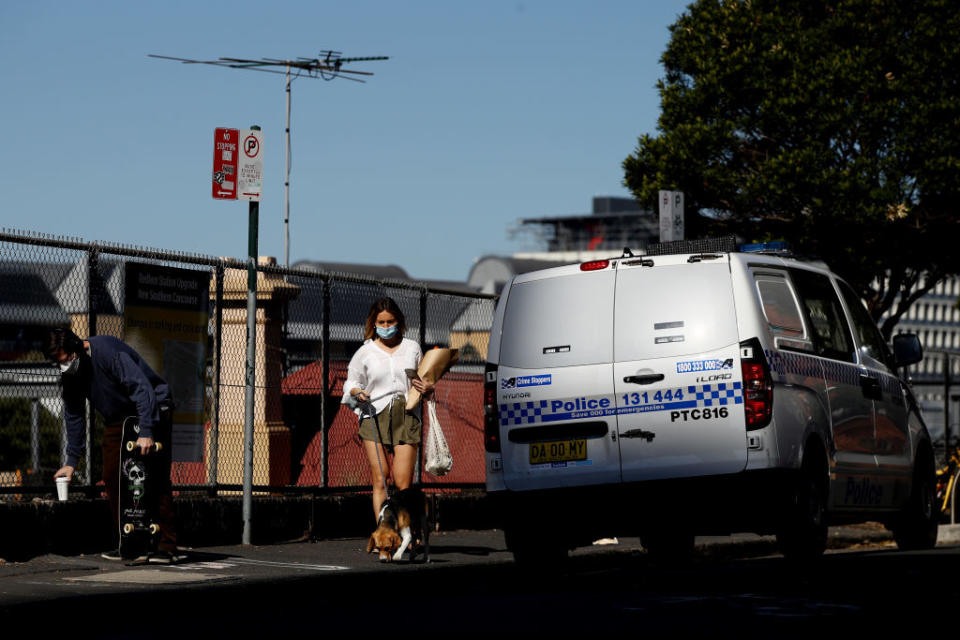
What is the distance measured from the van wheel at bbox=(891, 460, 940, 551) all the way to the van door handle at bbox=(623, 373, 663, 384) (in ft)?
11.5

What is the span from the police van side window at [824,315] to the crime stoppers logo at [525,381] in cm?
175

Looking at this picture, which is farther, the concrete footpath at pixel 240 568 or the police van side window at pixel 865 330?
the police van side window at pixel 865 330

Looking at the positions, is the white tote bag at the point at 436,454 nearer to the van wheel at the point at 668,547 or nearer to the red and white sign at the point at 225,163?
the van wheel at the point at 668,547

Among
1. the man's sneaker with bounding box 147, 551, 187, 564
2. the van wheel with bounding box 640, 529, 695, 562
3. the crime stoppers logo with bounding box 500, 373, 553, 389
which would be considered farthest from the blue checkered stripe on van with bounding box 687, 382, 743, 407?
the man's sneaker with bounding box 147, 551, 187, 564

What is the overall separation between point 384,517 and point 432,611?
3.54 m

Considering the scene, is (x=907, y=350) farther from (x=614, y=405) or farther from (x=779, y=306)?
(x=614, y=405)

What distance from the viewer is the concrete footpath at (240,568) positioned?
901 centimetres

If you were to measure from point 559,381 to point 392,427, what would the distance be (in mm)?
1577

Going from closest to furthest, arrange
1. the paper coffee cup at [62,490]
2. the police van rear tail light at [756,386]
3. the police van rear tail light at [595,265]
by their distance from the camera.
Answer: the police van rear tail light at [756,386]
the police van rear tail light at [595,265]
the paper coffee cup at [62,490]

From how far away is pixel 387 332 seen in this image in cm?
1190

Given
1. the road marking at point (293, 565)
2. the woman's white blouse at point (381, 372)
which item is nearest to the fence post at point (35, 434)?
the road marking at point (293, 565)

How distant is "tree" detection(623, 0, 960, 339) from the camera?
88.0 feet

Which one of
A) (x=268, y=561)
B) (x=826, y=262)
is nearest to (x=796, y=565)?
(x=268, y=561)

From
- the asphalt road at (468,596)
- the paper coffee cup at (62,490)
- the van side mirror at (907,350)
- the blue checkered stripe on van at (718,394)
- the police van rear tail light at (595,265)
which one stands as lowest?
the asphalt road at (468,596)
